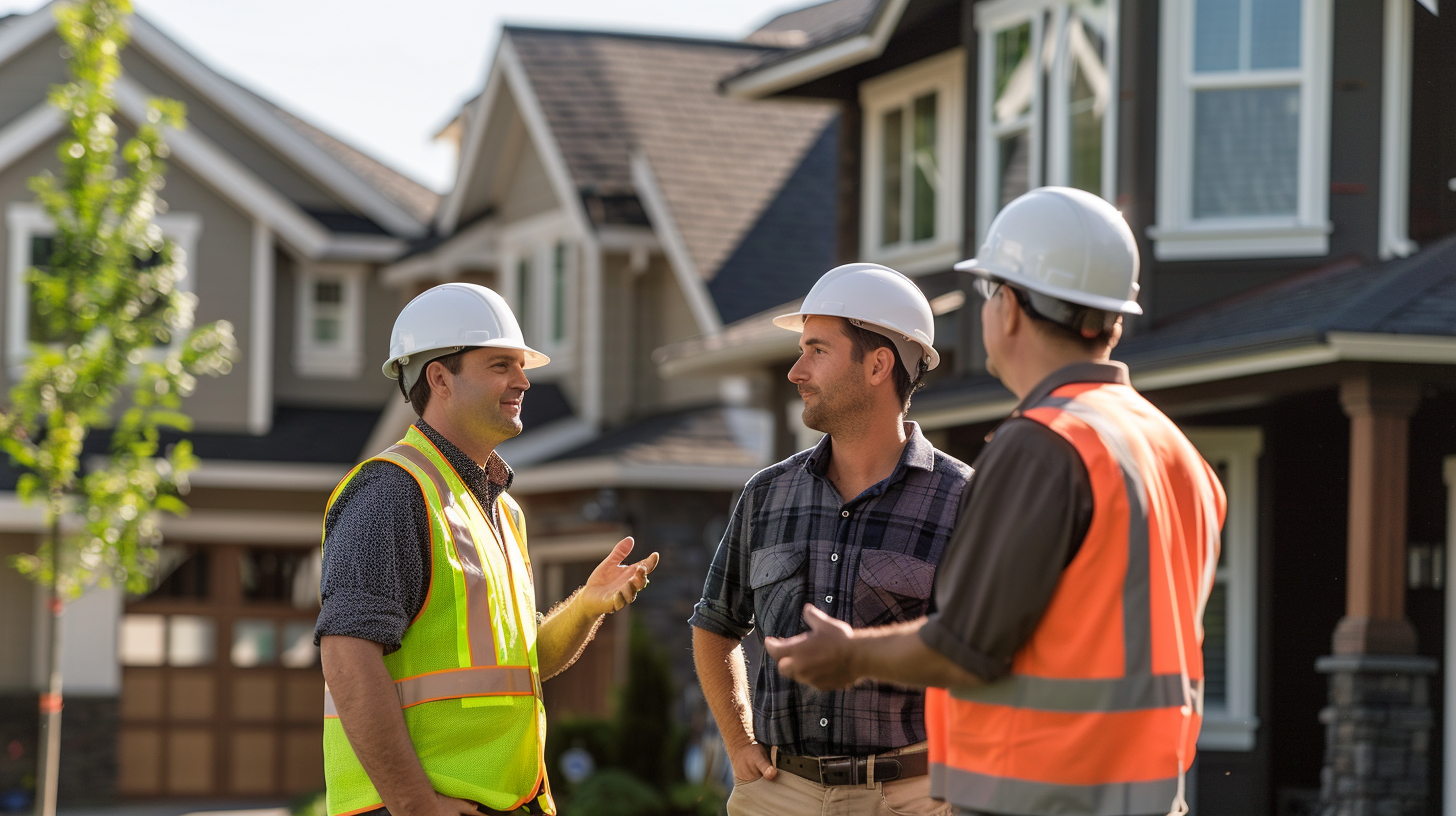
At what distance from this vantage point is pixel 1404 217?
1084cm

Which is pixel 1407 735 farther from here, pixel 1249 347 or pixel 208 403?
pixel 208 403

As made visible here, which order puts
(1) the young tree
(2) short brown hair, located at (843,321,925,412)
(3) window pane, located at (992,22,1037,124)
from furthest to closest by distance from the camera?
(1) the young tree, (3) window pane, located at (992,22,1037,124), (2) short brown hair, located at (843,321,925,412)

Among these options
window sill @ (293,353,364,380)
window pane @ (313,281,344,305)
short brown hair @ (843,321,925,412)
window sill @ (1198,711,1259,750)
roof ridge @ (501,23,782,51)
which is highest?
roof ridge @ (501,23,782,51)

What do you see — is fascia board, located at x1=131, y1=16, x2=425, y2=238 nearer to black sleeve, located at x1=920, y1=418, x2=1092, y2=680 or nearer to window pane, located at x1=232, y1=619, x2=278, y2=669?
window pane, located at x1=232, y1=619, x2=278, y2=669

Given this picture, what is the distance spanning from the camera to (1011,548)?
2.97 m

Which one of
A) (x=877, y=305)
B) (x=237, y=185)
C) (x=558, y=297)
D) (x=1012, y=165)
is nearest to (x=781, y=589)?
(x=877, y=305)

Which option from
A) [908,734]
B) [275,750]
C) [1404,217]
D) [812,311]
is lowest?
[275,750]

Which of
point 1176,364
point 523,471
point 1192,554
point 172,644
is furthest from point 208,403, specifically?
point 1192,554

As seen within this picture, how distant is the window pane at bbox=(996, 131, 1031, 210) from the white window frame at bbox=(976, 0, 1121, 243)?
4 centimetres

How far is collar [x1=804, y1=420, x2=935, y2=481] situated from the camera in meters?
4.48

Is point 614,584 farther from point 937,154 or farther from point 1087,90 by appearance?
point 937,154

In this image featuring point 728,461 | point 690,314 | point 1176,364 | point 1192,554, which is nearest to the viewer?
point 1192,554

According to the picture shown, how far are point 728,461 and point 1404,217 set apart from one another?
6961 mm

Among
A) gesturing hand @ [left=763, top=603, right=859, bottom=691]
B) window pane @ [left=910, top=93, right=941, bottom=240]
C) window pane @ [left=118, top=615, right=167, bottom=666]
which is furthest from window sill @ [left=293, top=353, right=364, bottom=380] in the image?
gesturing hand @ [left=763, top=603, right=859, bottom=691]
